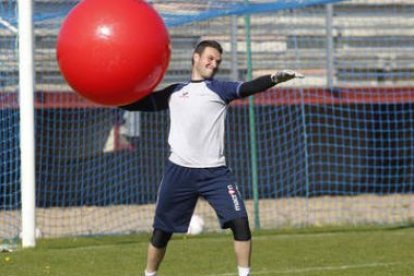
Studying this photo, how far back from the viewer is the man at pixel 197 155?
26.4ft

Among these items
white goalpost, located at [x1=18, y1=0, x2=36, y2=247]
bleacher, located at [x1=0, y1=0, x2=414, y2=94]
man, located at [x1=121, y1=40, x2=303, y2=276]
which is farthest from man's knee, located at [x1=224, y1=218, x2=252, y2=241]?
bleacher, located at [x1=0, y1=0, x2=414, y2=94]

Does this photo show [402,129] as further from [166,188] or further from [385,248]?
[166,188]

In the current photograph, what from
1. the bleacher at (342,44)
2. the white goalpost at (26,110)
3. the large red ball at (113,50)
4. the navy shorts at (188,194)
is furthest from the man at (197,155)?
the bleacher at (342,44)

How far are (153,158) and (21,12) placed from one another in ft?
21.8

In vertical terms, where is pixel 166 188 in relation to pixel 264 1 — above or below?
below

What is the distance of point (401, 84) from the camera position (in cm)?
1911

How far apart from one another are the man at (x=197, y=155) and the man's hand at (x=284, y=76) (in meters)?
0.29

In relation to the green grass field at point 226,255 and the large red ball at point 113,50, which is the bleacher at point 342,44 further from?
the large red ball at point 113,50

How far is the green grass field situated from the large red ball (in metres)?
2.42

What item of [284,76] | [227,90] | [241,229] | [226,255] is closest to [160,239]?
[241,229]

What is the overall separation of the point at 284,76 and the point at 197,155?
0.89m

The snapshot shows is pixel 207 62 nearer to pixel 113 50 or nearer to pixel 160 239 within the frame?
pixel 113 50

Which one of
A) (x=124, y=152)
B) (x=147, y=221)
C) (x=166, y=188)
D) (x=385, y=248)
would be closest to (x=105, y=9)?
(x=166, y=188)

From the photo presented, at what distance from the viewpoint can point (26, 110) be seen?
1127 centimetres
